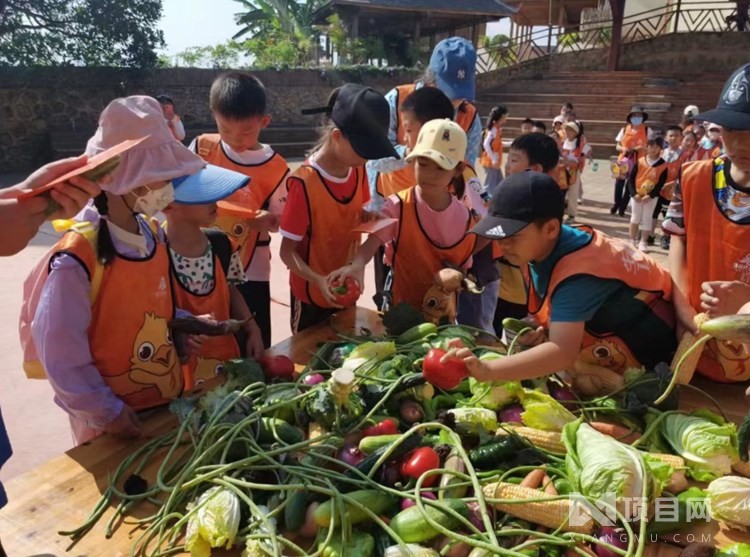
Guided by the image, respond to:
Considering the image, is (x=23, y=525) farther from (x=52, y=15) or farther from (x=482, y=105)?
(x=482, y=105)

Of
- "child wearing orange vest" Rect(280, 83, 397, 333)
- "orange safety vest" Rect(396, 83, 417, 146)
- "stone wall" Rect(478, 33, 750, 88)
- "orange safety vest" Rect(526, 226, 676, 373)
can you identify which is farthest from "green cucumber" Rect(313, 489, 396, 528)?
"stone wall" Rect(478, 33, 750, 88)

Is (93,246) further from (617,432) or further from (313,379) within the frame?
(617,432)

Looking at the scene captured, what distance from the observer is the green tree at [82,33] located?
1321 cm

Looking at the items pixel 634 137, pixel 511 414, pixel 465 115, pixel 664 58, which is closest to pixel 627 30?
pixel 664 58

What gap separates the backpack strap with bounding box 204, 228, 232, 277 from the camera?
2.25 meters

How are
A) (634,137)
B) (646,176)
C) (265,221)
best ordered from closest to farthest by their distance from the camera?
(265,221), (646,176), (634,137)

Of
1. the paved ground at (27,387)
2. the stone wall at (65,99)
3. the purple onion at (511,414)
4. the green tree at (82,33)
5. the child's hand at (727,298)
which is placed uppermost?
the green tree at (82,33)

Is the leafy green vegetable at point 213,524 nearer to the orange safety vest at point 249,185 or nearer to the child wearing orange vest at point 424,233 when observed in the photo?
the child wearing orange vest at point 424,233

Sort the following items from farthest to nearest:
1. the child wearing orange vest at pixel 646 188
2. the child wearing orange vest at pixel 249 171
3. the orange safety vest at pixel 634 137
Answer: the orange safety vest at pixel 634 137, the child wearing orange vest at pixel 646 188, the child wearing orange vest at pixel 249 171

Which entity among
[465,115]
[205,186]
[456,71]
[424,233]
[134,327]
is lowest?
[134,327]

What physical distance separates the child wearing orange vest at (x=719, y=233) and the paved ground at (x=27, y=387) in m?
3.08

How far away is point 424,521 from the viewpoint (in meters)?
1.30

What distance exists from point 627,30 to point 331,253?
26216 millimetres

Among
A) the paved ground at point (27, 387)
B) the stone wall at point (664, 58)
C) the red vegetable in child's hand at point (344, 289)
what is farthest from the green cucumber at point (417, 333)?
the stone wall at point (664, 58)
